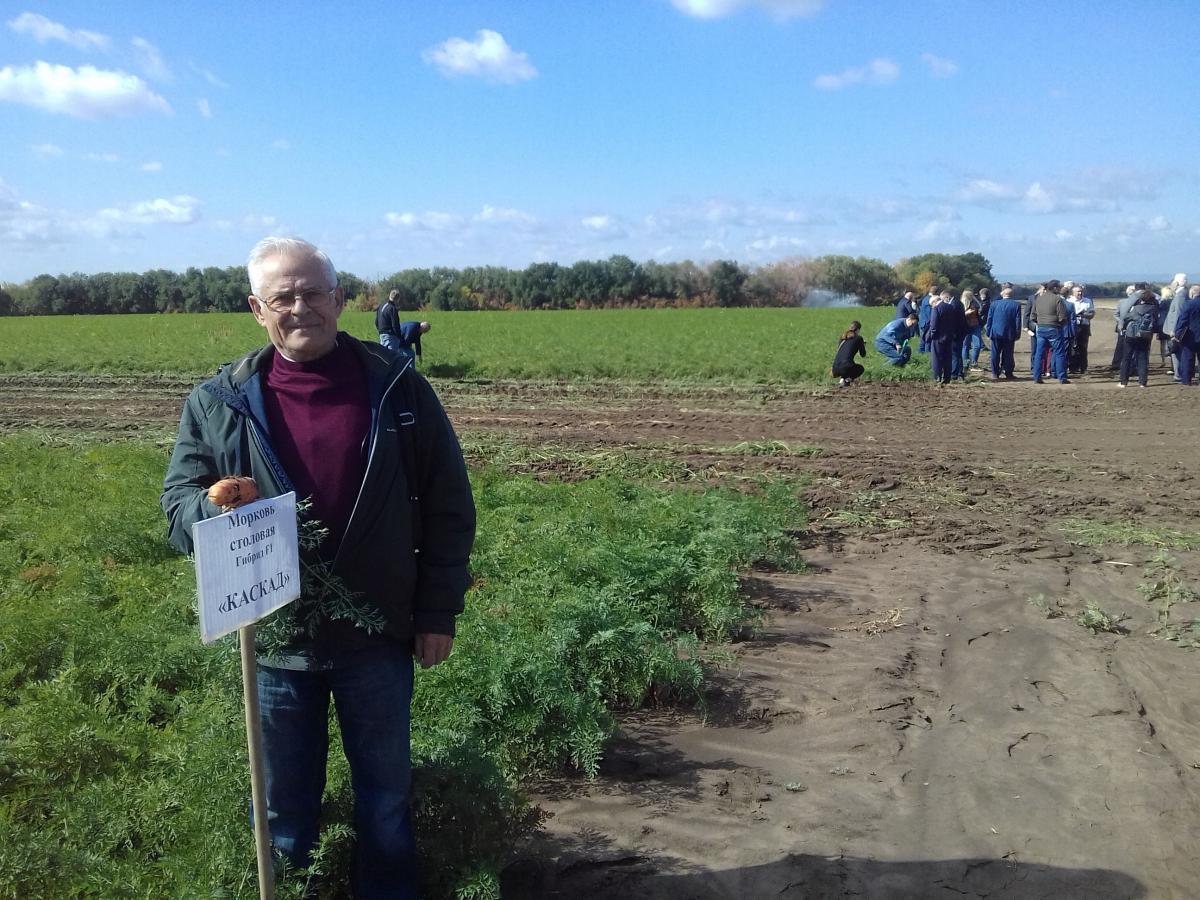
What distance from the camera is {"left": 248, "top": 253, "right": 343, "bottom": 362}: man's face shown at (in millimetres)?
2852

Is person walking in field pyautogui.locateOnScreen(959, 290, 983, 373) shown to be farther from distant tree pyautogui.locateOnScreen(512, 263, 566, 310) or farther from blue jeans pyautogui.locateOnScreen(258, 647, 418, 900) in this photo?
distant tree pyautogui.locateOnScreen(512, 263, 566, 310)

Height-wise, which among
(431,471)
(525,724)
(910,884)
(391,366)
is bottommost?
(910,884)

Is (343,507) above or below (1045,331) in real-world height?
below

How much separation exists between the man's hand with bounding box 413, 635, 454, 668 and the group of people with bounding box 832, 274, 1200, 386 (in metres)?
15.7

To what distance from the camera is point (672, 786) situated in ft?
14.7

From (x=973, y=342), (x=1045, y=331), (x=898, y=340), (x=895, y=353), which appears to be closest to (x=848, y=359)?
(x=895, y=353)

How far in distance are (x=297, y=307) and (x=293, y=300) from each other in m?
0.02

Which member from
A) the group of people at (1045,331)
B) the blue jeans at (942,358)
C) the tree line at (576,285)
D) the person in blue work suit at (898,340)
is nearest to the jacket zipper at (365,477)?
the group of people at (1045,331)

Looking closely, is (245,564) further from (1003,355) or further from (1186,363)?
(1003,355)

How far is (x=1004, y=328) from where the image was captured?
18859 mm

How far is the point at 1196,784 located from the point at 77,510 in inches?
310

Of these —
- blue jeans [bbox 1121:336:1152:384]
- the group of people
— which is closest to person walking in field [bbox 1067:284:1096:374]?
the group of people

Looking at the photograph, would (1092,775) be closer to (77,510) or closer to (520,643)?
(520,643)

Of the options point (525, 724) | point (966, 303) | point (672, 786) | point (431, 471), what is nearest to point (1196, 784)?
point (672, 786)
